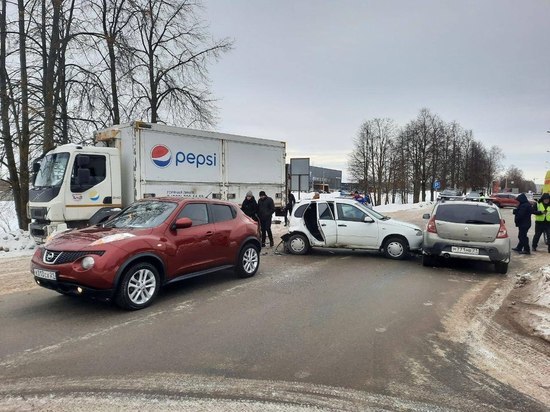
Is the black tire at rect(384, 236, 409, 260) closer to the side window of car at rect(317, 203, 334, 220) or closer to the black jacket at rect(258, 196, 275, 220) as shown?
A: the side window of car at rect(317, 203, 334, 220)

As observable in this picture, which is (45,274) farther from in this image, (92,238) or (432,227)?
(432,227)

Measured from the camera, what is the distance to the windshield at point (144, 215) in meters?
6.39

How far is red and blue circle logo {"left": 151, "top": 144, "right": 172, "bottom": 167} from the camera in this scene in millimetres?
11605

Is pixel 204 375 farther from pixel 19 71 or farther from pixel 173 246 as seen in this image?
pixel 19 71

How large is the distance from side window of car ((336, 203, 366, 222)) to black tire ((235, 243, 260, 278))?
3.28 meters

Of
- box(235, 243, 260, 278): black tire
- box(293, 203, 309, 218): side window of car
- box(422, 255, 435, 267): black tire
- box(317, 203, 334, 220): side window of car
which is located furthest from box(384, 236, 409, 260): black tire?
box(235, 243, 260, 278): black tire

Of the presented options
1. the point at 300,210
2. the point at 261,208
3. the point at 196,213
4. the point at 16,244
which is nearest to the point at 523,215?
the point at 300,210

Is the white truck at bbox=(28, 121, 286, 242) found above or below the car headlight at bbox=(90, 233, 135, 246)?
above

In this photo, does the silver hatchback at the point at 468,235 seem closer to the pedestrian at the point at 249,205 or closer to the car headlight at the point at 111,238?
the pedestrian at the point at 249,205

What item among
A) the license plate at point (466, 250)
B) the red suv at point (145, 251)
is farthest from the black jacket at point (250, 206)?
the license plate at point (466, 250)

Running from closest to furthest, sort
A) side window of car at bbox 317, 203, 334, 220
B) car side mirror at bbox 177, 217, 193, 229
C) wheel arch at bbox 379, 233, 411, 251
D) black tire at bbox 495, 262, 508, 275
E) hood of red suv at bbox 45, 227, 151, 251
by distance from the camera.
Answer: hood of red suv at bbox 45, 227, 151, 251 → car side mirror at bbox 177, 217, 193, 229 → black tire at bbox 495, 262, 508, 275 → wheel arch at bbox 379, 233, 411, 251 → side window of car at bbox 317, 203, 334, 220

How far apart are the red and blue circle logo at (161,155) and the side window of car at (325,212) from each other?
4.59 metres

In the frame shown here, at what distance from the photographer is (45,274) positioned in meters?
5.45

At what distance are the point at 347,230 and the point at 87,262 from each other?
6790 mm
